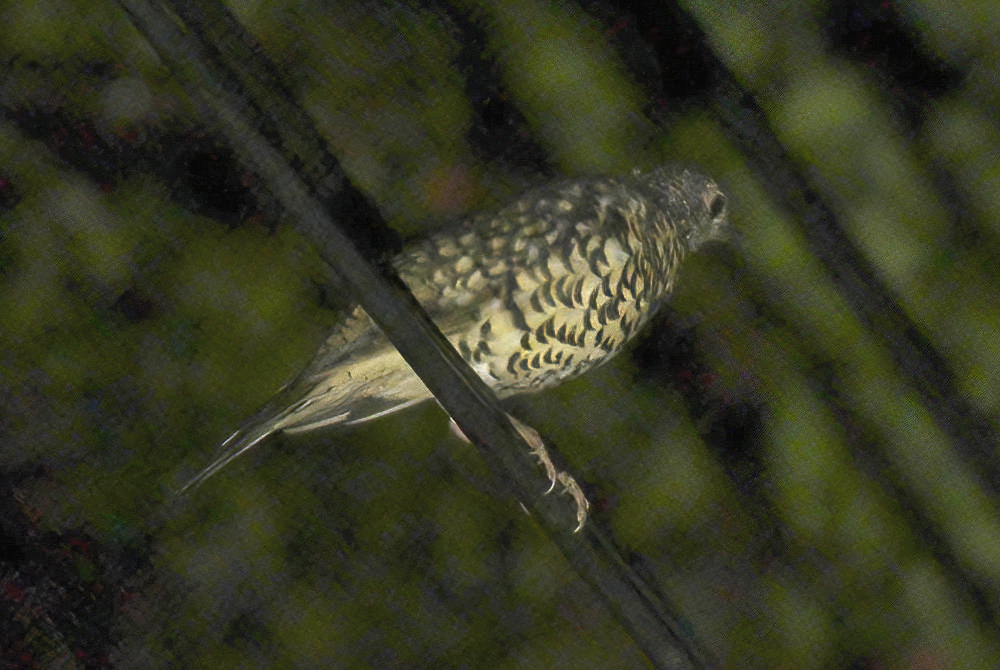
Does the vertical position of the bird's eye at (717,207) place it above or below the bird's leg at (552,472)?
above

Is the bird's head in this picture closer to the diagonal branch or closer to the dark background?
the dark background

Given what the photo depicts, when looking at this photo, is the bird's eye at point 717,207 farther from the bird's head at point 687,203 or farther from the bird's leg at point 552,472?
the bird's leg at point 552,472

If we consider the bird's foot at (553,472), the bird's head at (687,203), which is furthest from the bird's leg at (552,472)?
the bird's head at (687,203)

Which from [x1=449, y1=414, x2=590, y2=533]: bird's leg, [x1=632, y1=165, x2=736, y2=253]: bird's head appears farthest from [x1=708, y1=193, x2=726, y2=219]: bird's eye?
[x1=449, y1=414, x2=590, y2=533]: bird's leg

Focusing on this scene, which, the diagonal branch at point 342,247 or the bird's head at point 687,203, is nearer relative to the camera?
the diagonal branch at point 342,247

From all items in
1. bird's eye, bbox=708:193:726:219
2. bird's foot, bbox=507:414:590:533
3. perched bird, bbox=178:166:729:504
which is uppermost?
perched bird, bbox=178:166:729:504

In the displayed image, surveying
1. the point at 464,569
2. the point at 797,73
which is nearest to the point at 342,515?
the point at 464,569

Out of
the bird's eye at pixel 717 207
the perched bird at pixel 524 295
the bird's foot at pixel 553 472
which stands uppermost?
the perched bird at pixel 524 295
